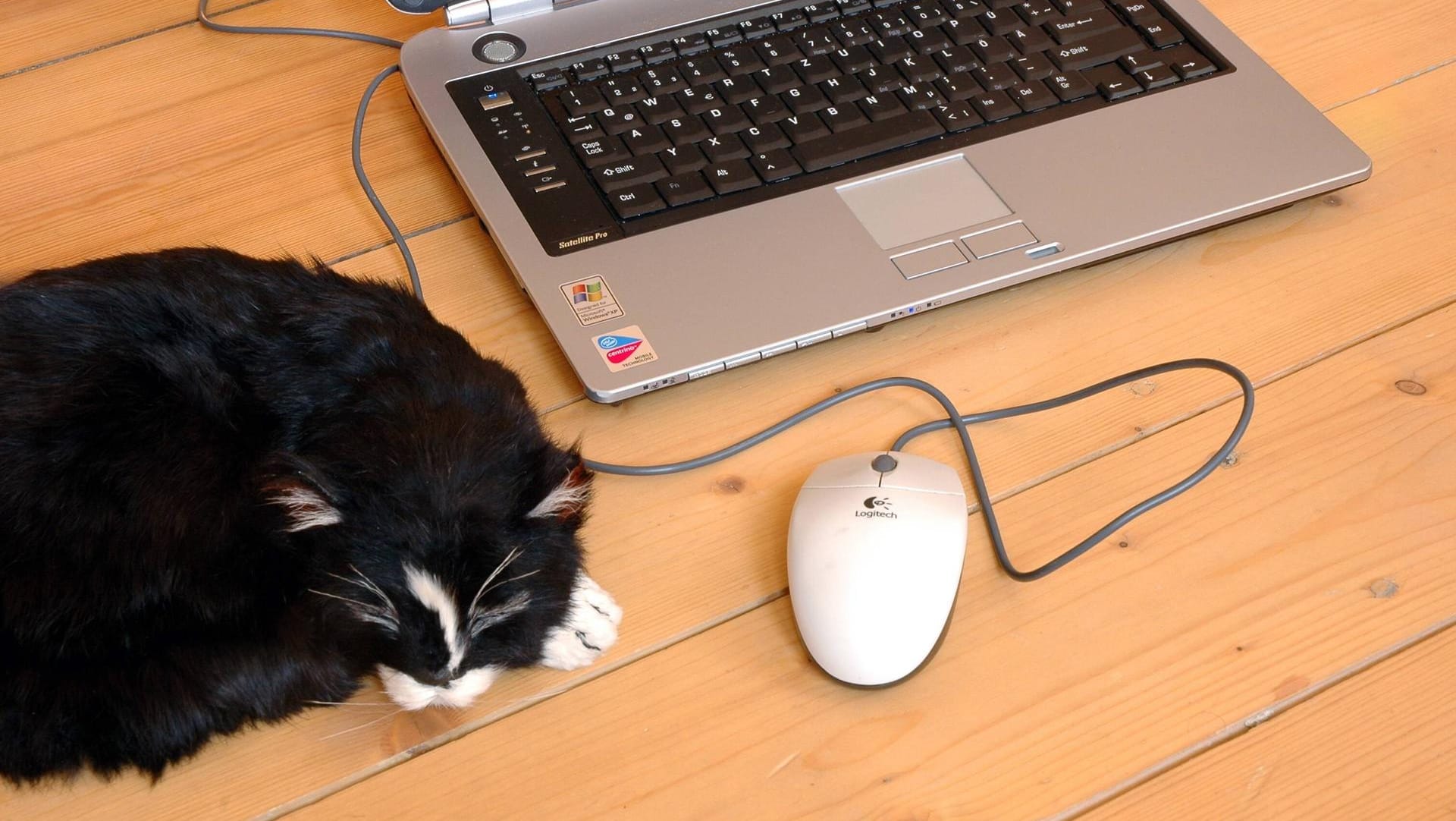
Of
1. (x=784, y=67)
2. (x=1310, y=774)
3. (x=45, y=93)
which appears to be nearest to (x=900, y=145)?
(x=784, y=67)

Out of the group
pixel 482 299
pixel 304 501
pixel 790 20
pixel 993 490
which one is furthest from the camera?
pixel 790 20

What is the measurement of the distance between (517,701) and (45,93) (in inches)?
27.3

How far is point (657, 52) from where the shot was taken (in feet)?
3.18

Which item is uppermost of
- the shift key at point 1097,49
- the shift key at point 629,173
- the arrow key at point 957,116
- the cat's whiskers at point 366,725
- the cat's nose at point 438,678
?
the shift key at point 1097,49

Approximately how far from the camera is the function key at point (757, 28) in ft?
3.25

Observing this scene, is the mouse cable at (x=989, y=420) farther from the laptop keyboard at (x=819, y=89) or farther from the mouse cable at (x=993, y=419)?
the laptop keyboard at (x=819, y=89)

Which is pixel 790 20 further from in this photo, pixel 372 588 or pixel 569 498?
pixel 372 588

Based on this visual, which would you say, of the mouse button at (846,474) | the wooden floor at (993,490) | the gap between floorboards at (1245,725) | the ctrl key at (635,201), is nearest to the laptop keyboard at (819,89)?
the ctrl key at (635,201)

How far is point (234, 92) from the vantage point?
1.03 meters

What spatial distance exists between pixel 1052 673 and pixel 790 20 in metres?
0.58

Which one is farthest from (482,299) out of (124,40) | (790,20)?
(124,40)

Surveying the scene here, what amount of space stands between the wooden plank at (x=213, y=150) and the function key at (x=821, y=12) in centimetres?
33

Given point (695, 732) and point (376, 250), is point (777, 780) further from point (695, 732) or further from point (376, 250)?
point (376, 250)

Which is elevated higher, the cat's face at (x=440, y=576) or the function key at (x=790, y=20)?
the function key at (x=790, y=20)
